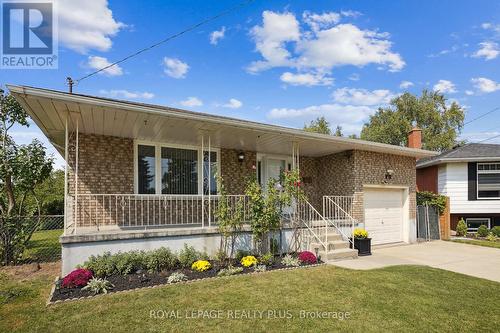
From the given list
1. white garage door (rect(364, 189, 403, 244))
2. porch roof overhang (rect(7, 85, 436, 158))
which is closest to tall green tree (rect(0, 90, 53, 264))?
porch roof overhang (rect(7, 85, 436, 158))

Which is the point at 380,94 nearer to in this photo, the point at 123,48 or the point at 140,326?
the point at 123,48

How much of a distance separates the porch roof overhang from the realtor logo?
5.68 feet

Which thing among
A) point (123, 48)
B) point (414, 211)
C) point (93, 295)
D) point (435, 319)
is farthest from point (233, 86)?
point (435, 319)

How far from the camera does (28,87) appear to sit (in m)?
4.70

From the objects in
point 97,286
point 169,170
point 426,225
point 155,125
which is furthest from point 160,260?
point 426,225

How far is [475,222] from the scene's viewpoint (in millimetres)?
14531

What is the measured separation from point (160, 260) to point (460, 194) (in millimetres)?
14157

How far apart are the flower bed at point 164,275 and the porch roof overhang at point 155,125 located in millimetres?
3197

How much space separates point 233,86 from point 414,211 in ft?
32.7

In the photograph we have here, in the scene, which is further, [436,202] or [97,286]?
[436,202]

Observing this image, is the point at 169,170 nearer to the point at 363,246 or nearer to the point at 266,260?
the point at 266,260

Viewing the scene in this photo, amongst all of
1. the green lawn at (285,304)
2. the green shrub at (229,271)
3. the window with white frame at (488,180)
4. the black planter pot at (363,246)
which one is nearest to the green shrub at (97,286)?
the green lawn at (285,304)

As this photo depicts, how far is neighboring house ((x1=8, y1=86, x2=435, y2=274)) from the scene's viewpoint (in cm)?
611

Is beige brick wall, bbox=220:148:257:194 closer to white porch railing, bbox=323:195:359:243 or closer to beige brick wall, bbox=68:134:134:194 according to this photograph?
white porch railing, bbox=323:195:359:243
